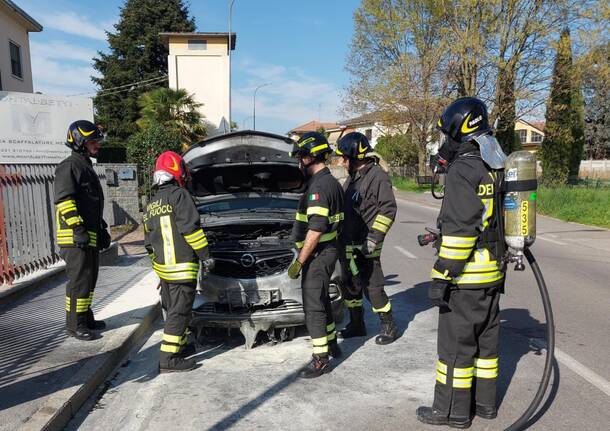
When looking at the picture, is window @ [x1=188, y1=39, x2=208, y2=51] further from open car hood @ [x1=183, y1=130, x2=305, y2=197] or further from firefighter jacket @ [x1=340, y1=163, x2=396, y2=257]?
firefighter jacket @ [x1=340, y1=163, x2=396, y2=257]

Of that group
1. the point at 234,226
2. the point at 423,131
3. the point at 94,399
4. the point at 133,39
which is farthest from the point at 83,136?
the point at 133,39

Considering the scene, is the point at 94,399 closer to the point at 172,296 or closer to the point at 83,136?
the point at 172,296

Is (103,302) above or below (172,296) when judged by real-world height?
below

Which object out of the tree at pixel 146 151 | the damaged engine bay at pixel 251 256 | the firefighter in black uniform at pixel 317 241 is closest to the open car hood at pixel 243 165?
the damaged engine bay at pixel 251 256

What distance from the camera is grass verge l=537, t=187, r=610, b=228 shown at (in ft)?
43.9

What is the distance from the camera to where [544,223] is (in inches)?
542

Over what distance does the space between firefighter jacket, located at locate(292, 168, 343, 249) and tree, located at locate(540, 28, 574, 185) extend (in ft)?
62.7

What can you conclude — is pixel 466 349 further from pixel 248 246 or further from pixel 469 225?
pixel 248 246

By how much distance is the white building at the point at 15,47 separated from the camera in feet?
67.3

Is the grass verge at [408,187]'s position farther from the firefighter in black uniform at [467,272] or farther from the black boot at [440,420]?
the black boot at [440,420]

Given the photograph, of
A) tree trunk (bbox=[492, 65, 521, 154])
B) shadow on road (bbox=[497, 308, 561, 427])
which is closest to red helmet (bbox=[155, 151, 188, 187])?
shadow on road (bbox=[497, 308, 561, 427])

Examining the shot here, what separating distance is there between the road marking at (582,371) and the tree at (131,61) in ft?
131

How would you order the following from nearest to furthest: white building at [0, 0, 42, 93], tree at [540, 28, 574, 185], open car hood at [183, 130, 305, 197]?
open car hood at [183, 130, 305, 197]
tree at [540, 28, 574, 185]
white building at [0, 0, 42, 93]

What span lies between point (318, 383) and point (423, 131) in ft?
82.6
